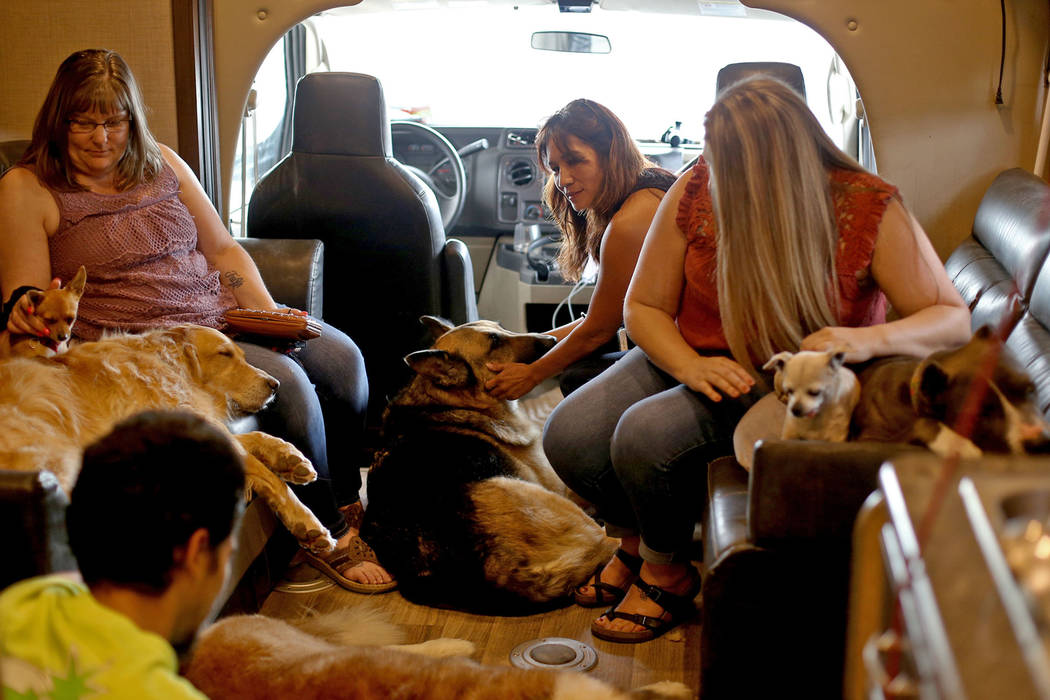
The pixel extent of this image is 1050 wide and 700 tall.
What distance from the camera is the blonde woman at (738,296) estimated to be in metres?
1.89

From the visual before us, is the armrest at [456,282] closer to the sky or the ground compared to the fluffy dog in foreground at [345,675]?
closer to the sky

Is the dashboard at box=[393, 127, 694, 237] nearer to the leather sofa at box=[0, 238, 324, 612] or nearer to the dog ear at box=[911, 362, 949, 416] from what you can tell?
the leather sofa at box=[0, 238, 324, 612]

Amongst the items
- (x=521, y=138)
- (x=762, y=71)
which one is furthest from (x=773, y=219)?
(x=521, y=138)

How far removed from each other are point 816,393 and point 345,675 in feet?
2.90

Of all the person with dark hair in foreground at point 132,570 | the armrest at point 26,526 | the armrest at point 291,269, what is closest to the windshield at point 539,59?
the armrest at point 291,269

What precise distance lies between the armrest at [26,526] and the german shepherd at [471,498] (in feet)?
3.46

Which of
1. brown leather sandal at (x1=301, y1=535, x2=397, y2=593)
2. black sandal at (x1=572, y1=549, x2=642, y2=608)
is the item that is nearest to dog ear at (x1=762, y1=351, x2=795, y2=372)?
black sandal at (x1=572, y1=549, x2=642, y2=608)

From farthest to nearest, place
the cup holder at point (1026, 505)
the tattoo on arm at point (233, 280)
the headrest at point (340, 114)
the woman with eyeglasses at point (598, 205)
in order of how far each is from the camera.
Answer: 1. the headrest at point (340, 114)
2. the tattoo on arm at point (233, 280)
3. the woman with eyeglasses at point (598, 205)
4. the cup holder at point (1026, 505)

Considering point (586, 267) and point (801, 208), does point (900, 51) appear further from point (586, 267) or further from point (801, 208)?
point (801, 208)

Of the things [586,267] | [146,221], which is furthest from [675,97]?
[146,221]

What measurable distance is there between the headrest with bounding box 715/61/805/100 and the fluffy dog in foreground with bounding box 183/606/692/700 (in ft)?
6.21

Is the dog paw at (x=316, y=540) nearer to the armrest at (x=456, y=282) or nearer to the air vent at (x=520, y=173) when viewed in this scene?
the armrest at (x=456, y=282)

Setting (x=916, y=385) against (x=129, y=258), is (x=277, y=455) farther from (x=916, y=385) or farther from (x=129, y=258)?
(x=916, y=385)

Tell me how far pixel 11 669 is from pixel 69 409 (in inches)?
40.2
